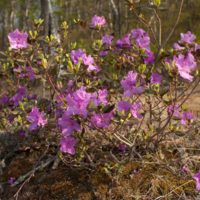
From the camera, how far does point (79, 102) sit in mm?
904

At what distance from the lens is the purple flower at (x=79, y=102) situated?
89cm

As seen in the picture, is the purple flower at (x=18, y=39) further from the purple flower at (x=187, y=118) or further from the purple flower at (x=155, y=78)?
the purple flower at (x=187, y=118)

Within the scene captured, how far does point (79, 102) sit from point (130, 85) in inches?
14.8

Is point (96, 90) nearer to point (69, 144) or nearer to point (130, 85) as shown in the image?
Result: point (130, 85)

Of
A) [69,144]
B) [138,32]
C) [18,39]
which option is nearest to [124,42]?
[138,32]

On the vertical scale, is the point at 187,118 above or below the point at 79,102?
below

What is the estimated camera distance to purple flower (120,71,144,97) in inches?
42.7

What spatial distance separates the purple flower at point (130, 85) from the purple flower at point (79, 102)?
294 mm

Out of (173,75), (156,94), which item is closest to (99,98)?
(156,94)

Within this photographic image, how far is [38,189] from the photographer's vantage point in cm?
157

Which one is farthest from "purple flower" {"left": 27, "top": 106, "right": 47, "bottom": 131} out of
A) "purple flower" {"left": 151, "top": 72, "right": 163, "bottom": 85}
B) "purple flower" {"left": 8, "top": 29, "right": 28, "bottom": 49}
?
"purple flower" {"left": 151, "top": 72, "right": 163, "bottom": 85}

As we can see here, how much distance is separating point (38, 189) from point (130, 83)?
1.22m

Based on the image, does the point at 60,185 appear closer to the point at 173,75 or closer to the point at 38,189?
the point at 38,189

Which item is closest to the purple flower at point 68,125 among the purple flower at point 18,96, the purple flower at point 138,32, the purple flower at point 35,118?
the purple flower at point 35,118
